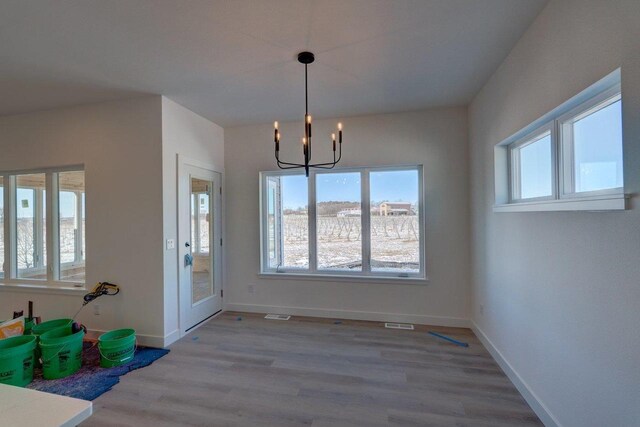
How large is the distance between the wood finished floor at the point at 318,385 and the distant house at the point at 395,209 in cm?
150

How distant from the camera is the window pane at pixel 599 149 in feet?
4.58

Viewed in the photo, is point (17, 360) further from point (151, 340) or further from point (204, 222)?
point (204, 222)

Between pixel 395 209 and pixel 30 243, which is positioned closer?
pixel 30 243

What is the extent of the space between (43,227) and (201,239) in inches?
78.4

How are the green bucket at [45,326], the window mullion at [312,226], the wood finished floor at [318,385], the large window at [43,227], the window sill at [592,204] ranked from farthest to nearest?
the window mullion at [312,226] → the large window at [43,227] → the green bucket at [45,326] → the wood finished floor at [318,385] → the window sill at [592,204]

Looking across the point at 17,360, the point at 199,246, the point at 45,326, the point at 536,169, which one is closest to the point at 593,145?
the point at 536,169

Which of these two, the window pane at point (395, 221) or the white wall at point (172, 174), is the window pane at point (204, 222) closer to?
the white wall at point (172, 174)

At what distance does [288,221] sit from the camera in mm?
4168

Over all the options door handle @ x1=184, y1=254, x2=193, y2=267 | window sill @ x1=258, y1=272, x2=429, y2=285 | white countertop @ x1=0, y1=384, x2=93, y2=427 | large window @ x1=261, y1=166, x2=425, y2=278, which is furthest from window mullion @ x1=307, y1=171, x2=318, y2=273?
white countertop @ x1=0, y1=384, x2=93, y2=427

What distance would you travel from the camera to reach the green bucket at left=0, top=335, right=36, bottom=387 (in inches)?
88.2

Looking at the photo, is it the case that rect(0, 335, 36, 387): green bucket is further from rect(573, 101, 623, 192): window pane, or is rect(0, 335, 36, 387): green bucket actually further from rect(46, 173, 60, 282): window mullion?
rect(573, 101, 623, 192): window pane

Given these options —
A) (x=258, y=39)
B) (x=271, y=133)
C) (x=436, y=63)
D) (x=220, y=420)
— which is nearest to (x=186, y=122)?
(x=271, y=133)

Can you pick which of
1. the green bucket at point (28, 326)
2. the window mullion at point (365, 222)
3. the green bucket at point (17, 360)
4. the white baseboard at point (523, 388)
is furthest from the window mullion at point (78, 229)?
the white baseboard at point (523, 388)

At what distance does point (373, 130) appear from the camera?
12.3 ft
